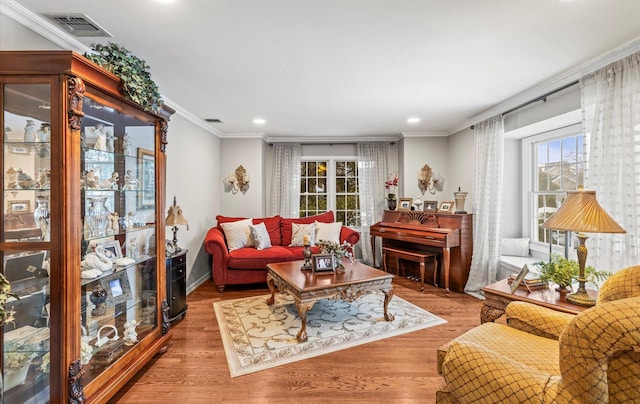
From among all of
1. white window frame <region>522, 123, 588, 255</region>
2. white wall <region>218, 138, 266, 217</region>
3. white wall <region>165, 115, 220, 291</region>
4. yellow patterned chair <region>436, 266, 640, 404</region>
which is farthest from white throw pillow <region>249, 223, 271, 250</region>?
white window frame <region>522, 123, 588, 255</region>

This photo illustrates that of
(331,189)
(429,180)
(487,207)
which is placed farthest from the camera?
(331,189)

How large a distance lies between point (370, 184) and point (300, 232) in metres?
1.69

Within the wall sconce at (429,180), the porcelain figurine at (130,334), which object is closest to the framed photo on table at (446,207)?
the wall sconce at (429,180)

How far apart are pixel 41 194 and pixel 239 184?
3.63 m

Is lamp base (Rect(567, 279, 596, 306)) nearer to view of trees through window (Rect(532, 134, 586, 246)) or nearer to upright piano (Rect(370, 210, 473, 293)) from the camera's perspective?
view of trees through window (Rect(532, 134, 586, 246))

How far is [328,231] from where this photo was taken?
15.4 feet

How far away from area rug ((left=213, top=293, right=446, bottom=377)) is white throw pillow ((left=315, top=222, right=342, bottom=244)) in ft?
4.16

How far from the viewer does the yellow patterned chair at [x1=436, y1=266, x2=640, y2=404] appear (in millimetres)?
845

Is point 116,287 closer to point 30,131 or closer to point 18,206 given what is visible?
point 18,206

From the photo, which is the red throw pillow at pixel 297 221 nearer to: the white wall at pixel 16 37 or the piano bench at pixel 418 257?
the piano bench at pixel 418 257

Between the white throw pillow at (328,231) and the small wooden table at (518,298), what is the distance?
272cm

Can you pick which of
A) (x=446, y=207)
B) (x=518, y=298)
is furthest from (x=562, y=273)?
(x=446, y=207)

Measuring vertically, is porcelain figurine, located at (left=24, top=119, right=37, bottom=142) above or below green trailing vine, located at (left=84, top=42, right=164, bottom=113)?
below

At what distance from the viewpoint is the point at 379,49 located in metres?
2.19
